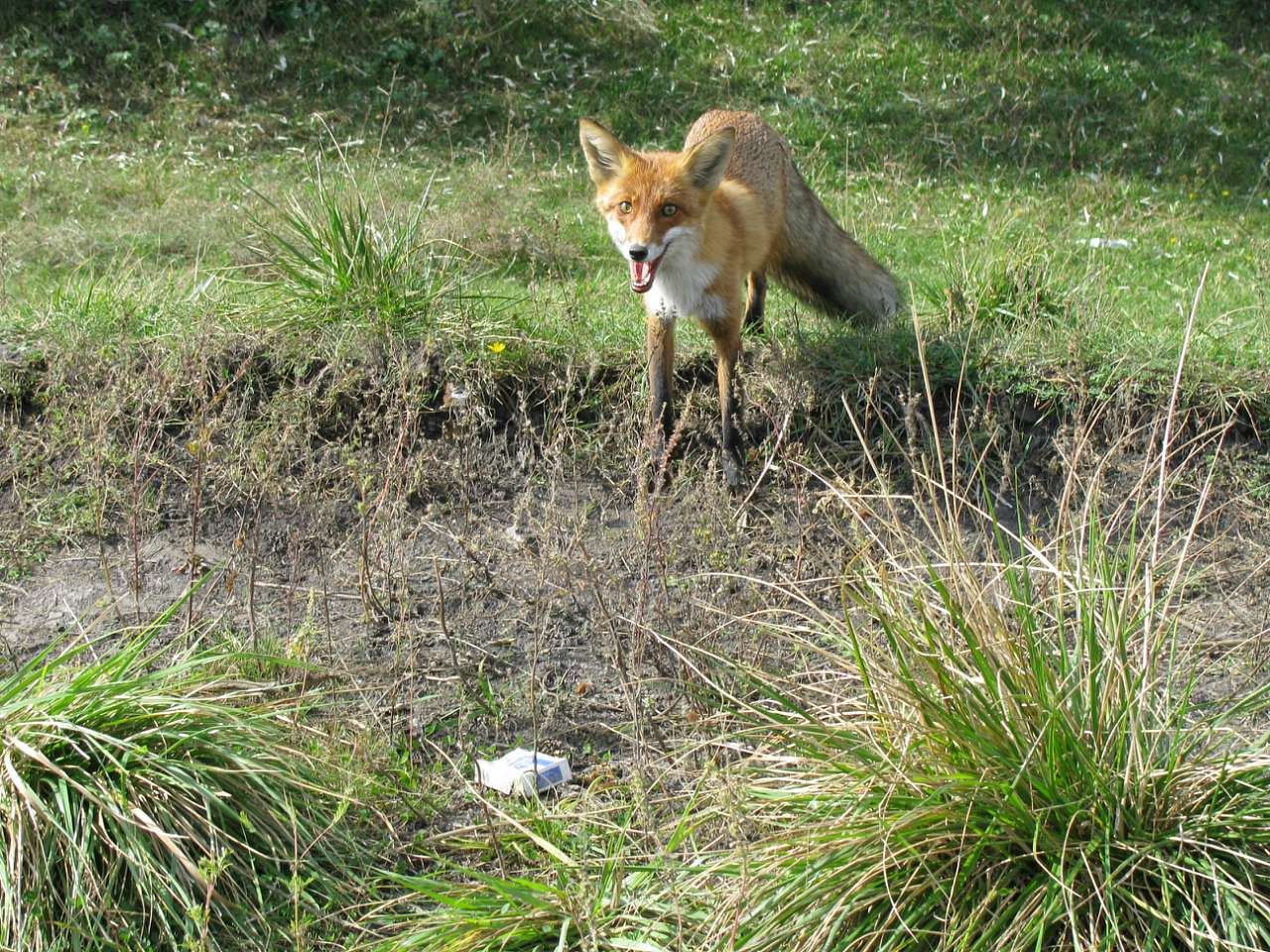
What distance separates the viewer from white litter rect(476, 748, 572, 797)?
352cm

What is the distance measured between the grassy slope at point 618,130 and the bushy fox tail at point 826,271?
0.70ft

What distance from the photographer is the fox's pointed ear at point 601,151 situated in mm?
5078

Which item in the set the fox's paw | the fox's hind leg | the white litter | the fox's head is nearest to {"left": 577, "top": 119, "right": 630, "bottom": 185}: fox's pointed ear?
the fox's head

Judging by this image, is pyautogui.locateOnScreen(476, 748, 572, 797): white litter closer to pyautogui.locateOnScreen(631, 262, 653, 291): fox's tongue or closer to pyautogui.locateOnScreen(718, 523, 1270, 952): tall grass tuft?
pyautogui.locateOnScreen(718, 523, 1270, 952): tall grass tuft

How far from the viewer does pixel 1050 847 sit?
107 inches

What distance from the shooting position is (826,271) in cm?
612

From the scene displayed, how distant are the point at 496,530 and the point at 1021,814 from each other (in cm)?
269

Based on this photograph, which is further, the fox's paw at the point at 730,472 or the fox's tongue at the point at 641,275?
the fox's paw at the point at 730,472

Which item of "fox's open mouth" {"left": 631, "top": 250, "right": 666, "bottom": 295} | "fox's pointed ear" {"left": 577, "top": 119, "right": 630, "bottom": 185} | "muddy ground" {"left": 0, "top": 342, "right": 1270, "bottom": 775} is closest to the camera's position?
"muddy ground" {"left": 0, "top": 342, "right": 1270, "bottom": 775}

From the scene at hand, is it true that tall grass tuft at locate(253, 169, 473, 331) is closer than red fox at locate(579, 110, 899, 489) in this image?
No

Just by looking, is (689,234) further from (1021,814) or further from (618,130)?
(618,130)

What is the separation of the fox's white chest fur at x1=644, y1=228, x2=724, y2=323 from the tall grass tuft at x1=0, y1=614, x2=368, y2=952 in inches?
97.0

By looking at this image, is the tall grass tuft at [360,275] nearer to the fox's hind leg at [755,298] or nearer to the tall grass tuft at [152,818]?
the fox's hind leg at [755,298]

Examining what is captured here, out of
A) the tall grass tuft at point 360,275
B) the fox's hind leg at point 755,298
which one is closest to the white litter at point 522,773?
the tall grass tuft at point 360,275
